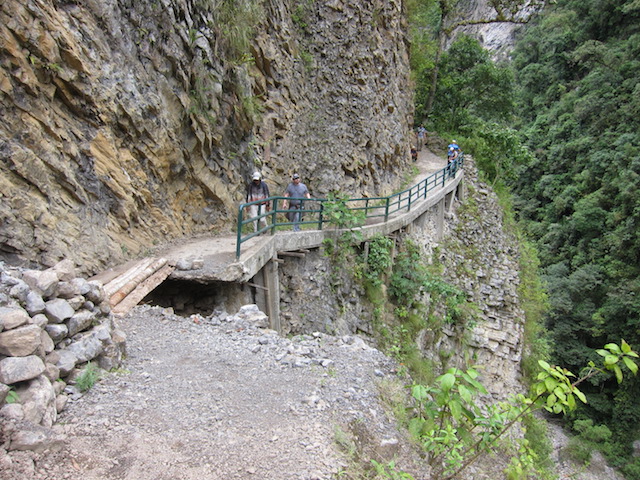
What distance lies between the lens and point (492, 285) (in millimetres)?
14438

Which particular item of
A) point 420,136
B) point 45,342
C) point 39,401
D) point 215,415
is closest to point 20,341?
point 45,342

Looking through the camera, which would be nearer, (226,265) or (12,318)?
(12,318)

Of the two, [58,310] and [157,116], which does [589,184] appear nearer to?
[157,116]

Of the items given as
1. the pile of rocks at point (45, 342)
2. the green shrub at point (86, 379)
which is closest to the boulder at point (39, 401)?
the pile of rocks at point (45, 342)

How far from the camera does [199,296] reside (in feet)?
21.1

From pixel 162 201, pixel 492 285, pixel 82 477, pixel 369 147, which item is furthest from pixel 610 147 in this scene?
pixel 82 477

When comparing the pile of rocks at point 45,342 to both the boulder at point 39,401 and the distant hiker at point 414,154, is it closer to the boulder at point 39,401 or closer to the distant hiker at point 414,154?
the boulder at point 39,401

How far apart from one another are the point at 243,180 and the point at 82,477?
7883 mm

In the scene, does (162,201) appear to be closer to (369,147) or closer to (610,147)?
(369,147)

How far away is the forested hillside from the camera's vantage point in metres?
25.1

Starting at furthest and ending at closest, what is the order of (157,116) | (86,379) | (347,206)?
(347,206) → (157,116) → (86,379)

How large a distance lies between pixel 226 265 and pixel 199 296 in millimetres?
1008

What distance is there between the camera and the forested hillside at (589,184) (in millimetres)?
25078

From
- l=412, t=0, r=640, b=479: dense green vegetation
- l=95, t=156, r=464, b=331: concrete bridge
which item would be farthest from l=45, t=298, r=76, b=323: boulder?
l=412, t=0, r=640, b=479: dense green vegetation
